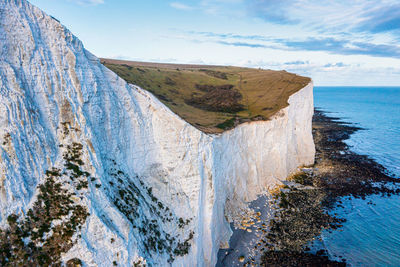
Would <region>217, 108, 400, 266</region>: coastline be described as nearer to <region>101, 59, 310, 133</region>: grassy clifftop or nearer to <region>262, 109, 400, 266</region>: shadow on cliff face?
<region>262, 109, 400, 266</region>: shadow on cliff face

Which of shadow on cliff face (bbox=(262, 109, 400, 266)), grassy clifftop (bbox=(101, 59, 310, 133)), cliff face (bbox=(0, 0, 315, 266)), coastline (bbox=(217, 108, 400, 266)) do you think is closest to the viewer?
cliff face (bbox=(0, 0, 315, 266))

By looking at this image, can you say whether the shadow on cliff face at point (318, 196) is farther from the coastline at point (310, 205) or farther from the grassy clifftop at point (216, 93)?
the grassy clifftop at point (216, 93)

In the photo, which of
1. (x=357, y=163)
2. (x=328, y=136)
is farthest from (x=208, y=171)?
(x=328, y=136)

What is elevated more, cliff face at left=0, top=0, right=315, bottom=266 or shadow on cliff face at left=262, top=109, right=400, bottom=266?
cliff face at left=0, top=0, right=315, bottom=266

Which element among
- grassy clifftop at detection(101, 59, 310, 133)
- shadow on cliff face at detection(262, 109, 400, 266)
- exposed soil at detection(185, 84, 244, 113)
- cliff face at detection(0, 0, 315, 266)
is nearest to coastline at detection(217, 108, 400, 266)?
shadow on cliff face at detection(262, 109, 400, 266)

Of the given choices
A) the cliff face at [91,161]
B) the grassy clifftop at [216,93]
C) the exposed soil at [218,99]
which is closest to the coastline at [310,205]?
the cliff face at [91,161]

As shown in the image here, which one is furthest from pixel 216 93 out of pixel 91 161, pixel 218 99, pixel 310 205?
pixel 91 161
